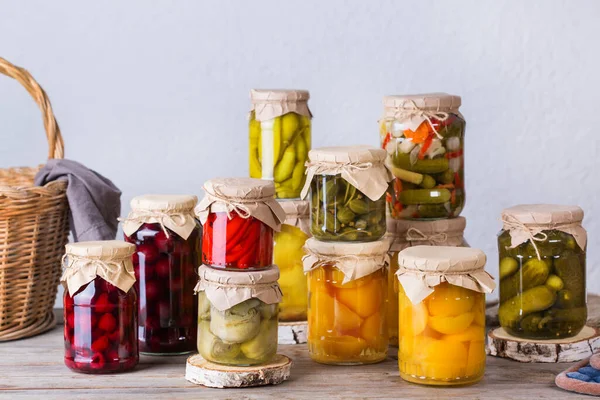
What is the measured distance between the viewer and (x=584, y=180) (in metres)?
2.57

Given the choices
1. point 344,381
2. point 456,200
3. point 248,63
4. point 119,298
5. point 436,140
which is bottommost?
point 344,381

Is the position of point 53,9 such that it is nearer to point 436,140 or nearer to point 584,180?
point 436,140

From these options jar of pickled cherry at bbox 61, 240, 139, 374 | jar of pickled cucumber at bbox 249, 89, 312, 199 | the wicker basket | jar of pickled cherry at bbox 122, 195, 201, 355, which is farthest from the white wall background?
jar of pickled cherry at bbox 61, 240, 139, 374

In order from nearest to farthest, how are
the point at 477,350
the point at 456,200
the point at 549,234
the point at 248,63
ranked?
1. the point at 477,350
2. the point at 549,234
3. the point at 456,200
4. the point at 248,63

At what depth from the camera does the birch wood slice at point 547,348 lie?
1.66 meters

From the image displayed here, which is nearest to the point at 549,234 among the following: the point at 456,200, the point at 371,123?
the point at 456,200

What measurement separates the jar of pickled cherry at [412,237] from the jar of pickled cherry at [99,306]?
47 centimetres

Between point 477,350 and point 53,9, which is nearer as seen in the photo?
point 477,350

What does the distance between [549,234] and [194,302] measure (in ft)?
2.05

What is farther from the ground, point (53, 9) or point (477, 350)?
point (53, 9)

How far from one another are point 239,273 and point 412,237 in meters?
0.37

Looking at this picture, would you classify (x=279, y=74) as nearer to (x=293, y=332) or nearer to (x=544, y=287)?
(x=293, y=332)

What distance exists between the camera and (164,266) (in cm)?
168

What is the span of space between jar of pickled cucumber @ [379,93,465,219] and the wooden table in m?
0.28
